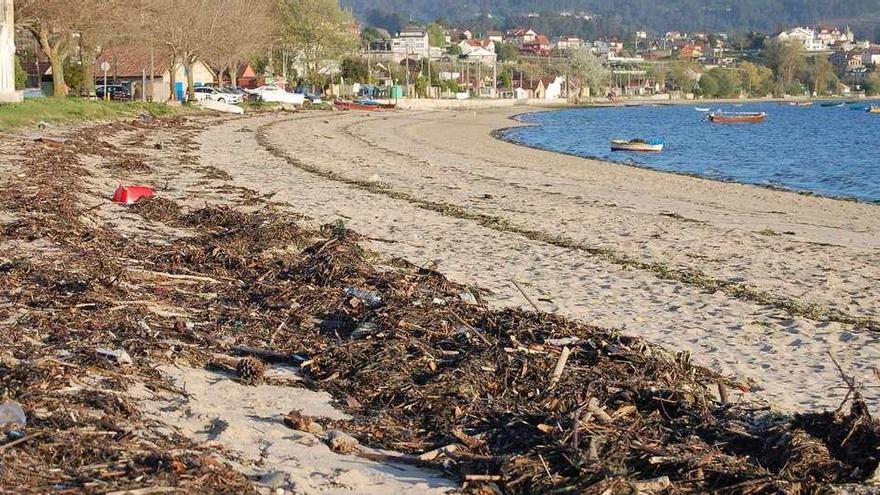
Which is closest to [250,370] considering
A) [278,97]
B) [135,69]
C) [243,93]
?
[243,93]

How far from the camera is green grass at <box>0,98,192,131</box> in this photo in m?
30.0

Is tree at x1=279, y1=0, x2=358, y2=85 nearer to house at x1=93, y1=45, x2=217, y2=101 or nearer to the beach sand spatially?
house at x1=93, y1=45, x2=217, y2=101

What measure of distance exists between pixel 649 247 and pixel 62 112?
2793 cm

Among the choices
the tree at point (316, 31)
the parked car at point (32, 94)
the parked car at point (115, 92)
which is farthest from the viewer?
the tree at point (316, 31)

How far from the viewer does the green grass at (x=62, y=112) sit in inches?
1179

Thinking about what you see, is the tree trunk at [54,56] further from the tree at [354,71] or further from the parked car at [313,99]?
the tree at [354,71]

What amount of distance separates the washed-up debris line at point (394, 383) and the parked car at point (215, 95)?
57.1 metres

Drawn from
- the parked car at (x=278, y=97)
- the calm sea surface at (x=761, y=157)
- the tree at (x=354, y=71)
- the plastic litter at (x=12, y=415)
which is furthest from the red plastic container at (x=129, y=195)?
the tree at (x=354, y=71)

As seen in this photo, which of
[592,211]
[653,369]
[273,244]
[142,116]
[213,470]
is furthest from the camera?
[142,116]

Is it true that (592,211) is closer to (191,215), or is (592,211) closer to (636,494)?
(191,215)

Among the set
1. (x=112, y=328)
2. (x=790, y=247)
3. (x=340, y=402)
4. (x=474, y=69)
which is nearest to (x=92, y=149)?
(x=790, y=247)

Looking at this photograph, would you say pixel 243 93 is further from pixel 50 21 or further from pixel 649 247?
pixel 649 247

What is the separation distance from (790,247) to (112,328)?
10.2m

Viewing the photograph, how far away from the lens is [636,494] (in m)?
5.19
